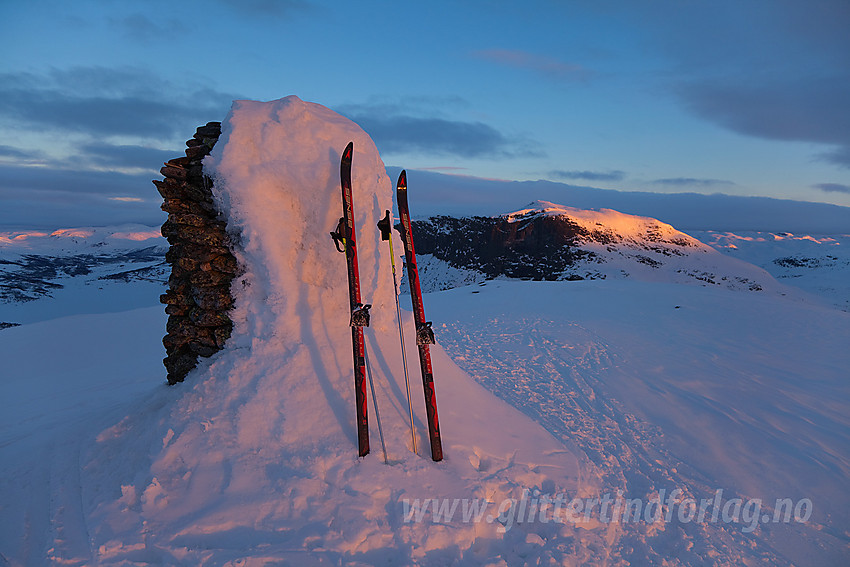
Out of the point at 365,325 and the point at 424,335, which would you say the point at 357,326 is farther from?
the point at 424,335

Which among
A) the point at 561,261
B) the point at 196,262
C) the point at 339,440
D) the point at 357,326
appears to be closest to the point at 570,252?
the point at 561,261

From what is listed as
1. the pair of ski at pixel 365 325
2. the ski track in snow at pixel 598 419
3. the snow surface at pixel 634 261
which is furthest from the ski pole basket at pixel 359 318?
the snow surface at pixel 634 261

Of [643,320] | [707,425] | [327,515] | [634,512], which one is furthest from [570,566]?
[643,320]

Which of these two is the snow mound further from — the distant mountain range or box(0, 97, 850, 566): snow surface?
the distant mountain range

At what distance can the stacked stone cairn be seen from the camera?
5.84 m

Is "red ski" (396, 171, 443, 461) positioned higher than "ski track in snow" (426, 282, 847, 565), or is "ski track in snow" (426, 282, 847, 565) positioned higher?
"red ski" (396, 171, 443, 461)

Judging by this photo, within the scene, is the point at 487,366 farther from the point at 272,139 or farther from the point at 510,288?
the point at 510,288

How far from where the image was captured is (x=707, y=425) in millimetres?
7148

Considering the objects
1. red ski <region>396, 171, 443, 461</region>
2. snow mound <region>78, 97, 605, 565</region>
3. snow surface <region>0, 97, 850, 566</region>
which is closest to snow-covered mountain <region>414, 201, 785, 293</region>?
snow surface <region>0, 97, 850, 566</region>

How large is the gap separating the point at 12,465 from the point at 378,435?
5.18m

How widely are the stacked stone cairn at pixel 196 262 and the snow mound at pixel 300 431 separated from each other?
0.24 meters

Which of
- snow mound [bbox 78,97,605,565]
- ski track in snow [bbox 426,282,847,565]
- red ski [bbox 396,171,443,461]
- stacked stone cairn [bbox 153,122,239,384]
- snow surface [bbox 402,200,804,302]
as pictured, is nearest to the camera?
snow mound [bbox 78,97,605,565]

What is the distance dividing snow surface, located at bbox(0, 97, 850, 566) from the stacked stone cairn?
0.35 meters

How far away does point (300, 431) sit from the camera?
190 inches
